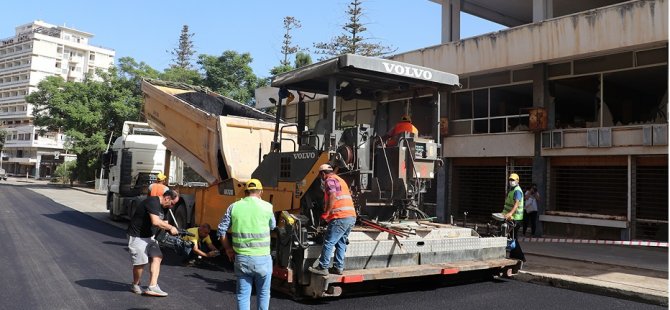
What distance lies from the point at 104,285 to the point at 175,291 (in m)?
0.98

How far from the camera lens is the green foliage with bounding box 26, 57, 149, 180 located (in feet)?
108

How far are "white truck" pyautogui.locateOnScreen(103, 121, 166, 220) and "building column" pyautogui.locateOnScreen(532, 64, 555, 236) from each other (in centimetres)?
→ 1004

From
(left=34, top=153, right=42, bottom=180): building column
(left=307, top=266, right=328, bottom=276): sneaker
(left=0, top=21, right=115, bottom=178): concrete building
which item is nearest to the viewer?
(left=307, top=266, right=328, bottom=276): sneaker

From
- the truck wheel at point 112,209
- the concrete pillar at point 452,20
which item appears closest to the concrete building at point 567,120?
the concrete pillar at point 452,20

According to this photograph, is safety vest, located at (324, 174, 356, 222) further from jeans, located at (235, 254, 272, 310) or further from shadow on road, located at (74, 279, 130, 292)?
shadow on road, located at (74, 279, 130, 292)

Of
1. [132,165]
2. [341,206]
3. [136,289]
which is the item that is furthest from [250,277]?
[132,165]

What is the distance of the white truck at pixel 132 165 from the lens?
14.1m

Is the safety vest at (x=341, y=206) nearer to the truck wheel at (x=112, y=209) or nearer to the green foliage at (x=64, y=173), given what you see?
the truck wheel at (x=112, y=209)

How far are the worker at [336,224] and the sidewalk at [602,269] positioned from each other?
3591 millimetres

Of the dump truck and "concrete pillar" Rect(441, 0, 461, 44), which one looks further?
"concrete pillar" Rect(441, 0, 461, 44)

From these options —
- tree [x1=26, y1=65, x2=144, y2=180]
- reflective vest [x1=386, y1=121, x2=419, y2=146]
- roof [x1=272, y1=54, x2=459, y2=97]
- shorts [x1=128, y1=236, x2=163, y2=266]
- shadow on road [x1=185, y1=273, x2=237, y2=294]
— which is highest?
tree [x1=26, y1=65, x2=144, y2=180]

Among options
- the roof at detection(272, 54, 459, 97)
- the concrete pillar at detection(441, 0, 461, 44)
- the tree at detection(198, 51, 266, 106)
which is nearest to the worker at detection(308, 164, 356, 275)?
the roof at detection(272, 54, 459, 97)

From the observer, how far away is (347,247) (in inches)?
234

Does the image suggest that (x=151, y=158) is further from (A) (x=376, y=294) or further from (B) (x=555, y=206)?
(B) (x=555, y=206)
